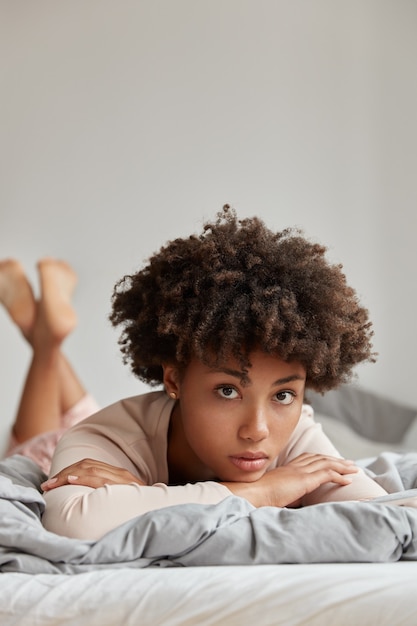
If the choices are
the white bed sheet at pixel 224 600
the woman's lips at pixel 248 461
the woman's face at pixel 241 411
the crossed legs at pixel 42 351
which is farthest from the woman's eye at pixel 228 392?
the crossed legs at pixel 42 351

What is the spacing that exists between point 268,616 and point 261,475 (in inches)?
20.6

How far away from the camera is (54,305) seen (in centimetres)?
295

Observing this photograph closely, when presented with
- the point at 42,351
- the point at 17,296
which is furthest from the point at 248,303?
the point at 17,296

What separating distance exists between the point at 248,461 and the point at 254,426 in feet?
0.28

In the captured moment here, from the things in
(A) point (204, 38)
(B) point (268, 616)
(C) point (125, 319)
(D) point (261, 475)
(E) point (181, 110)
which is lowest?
(B) point (268, 616)

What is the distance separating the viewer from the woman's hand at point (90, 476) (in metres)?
1.49

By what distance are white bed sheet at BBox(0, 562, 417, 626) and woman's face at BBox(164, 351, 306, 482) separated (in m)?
0.43

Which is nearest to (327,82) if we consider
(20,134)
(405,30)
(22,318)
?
(405,30)

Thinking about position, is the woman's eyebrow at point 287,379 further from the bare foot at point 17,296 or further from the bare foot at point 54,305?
the bare foot at point 17,296

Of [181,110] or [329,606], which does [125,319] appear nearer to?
[329,606]

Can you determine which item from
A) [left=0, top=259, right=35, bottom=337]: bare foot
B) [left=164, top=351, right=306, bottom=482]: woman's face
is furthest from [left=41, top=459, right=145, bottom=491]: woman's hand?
[left=0, top=259, right=35, bottom=337]: bare foot

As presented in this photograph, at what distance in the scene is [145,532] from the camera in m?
1.27

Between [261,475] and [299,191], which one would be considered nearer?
[261,475]

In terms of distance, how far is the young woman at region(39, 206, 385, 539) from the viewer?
1.53 metres
